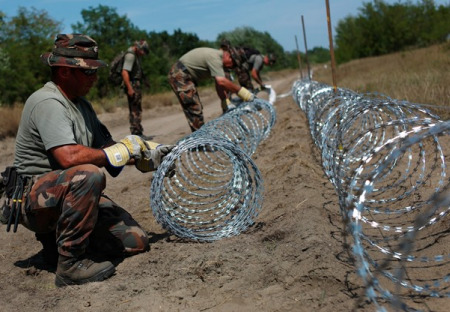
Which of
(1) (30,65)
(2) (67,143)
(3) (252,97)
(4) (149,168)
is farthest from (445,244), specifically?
(1) (30,65)

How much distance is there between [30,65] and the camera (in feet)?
80.1

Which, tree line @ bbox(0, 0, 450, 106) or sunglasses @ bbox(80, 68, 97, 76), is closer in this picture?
sunglasses @ bbox(80, 68, 97, 76)

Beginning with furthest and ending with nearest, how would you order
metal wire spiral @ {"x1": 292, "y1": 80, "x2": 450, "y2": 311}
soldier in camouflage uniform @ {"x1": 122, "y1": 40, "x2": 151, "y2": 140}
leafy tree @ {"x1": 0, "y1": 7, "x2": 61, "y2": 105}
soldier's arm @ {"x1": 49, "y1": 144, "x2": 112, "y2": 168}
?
leafy tree @ {"x1": 0, "y1": 7, "x2": 61, "y2": 105} → soldier in camouflage uniform @ {"x1": 122, "y1": 40, "x2": 151, "y2": 140} → soldier's arm @ {"x1": 49, "y1": 144, "x2": 112, "y2": 168} → metal wire spiral @ {"x1": 292, "y1": 80, "x2": 450, "y2": 311}

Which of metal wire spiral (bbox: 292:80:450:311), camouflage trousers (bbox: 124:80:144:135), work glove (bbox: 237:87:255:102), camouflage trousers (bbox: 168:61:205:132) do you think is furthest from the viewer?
camouflage trousers (bbox: 124:80:144:135)

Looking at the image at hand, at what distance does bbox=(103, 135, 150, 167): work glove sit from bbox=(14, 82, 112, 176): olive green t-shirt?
11.9 inches

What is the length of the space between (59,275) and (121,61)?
760 centimetres

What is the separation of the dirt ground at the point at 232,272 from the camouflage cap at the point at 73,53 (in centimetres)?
178

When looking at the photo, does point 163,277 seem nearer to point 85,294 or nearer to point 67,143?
point 85,294

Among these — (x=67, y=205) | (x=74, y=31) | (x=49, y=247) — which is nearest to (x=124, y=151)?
(x=67, y=205)

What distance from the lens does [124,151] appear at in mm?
4062

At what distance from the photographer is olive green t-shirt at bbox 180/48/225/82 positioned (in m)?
8.35

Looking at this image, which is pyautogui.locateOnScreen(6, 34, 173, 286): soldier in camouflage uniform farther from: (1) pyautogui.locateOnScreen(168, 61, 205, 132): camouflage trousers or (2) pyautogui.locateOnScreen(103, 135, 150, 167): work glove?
(1) pyautogui.locateOnScreen(168, 61, 205, 132): camouflage trousers

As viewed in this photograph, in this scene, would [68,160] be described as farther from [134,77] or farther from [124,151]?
[134,77]

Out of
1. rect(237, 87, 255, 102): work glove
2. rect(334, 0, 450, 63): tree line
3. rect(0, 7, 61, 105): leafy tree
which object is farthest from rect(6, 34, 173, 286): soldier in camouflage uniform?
rect(334, 0, 450, 63): tree line
